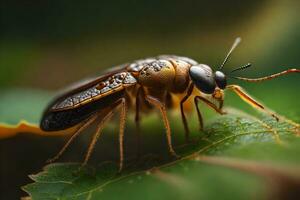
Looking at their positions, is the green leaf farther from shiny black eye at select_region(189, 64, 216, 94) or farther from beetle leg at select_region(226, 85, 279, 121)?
shiny black eye at select_region(189, 64, 216, 94)

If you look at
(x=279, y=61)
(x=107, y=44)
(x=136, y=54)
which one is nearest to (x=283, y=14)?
(x=279, y=61)

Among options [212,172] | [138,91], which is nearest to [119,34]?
[138,91]

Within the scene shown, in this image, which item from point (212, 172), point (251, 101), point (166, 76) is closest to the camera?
point (212, 172)

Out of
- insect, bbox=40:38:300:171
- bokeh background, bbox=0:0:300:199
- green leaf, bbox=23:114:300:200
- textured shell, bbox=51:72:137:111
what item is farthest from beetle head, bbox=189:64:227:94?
bokeh background, bbox=0:0:300:199

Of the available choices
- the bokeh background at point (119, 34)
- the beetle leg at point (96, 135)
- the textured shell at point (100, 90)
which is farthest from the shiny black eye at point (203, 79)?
the bokeh background at point (119, 34)

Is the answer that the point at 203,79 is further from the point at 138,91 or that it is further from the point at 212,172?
the point at 212,172
